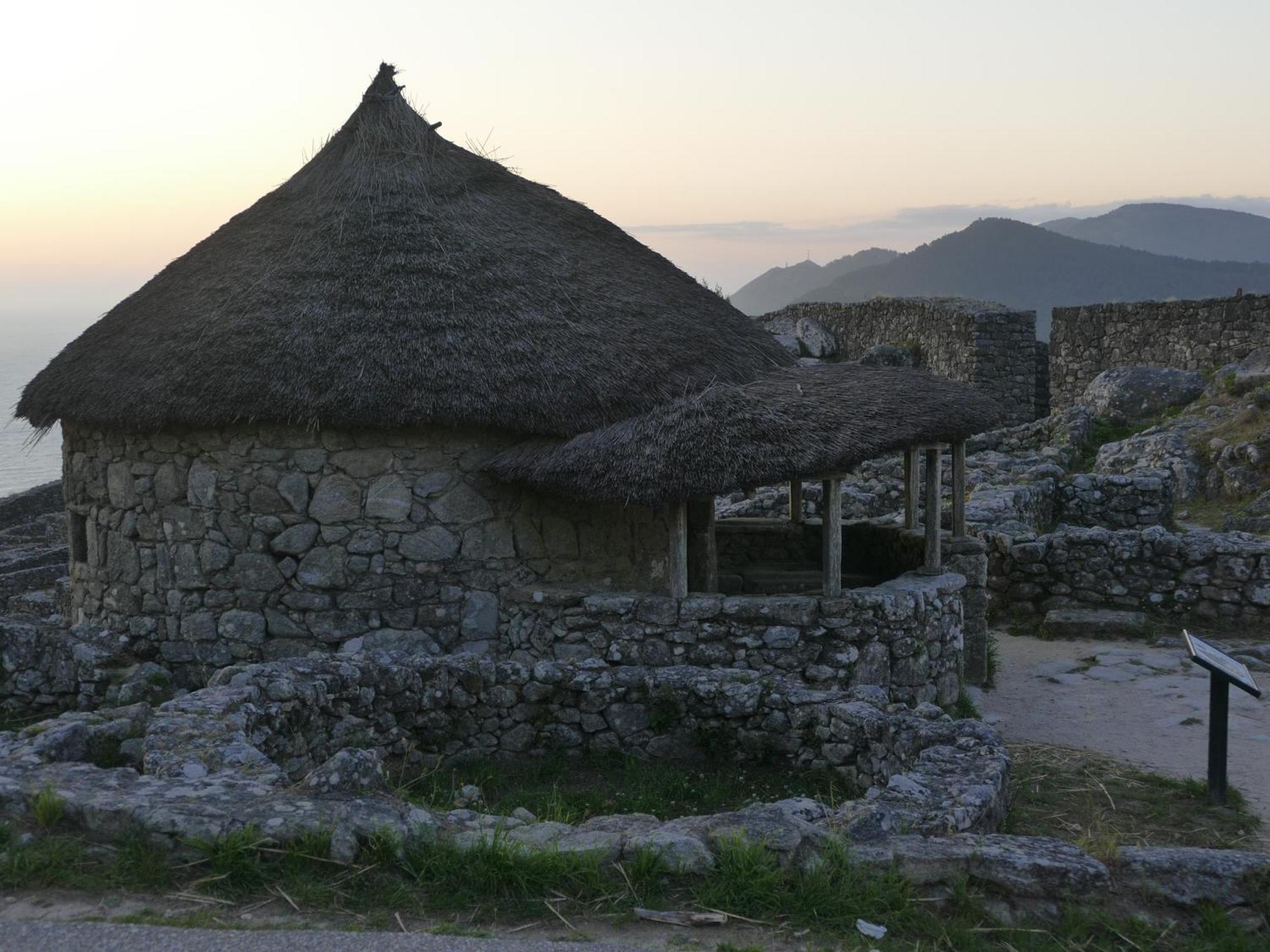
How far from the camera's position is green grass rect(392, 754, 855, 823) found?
653cm

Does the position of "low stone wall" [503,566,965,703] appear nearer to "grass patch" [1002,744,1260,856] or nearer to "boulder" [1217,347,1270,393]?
"grass patch" [1002,744,1260,856]

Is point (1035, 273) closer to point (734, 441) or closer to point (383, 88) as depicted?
→ point (383, 88)

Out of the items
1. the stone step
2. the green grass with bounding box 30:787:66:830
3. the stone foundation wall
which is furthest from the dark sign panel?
the green grass with bounding box 30:787:66:830

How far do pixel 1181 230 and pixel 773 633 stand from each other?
13795 cm

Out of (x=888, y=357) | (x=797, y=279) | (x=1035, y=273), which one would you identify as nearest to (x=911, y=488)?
(x=888, y=357)

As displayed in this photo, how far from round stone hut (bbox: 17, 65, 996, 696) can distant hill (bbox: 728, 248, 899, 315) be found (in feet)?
352

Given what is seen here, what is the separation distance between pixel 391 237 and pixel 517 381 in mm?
2052

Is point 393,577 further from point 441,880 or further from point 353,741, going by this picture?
point 441,880

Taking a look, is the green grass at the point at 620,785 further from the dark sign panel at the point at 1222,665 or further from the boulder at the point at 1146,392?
the boulder at the point at 1146,392

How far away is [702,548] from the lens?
10.2 meters

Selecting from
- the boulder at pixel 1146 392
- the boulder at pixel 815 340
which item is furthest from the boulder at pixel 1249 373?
the boulder at pixel 815 340

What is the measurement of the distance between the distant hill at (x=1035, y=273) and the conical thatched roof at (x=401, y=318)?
73.5m

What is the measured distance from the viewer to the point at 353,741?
6828 millimetres

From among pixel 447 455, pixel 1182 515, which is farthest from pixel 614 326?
pixel 1182 515
